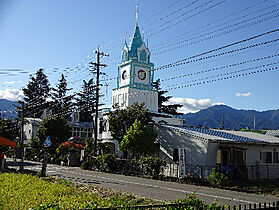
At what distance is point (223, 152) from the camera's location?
26.5 meters

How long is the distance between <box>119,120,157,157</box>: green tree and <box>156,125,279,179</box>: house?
183 centimetres

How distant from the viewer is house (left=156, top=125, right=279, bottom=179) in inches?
910

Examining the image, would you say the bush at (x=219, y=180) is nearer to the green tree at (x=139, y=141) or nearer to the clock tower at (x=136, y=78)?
the green tree at (x=139, y=141)

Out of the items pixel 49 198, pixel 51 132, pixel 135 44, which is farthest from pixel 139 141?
pixel 135 44

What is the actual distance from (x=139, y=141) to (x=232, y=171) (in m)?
7.84

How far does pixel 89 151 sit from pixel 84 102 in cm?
4864

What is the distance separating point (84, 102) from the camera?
80.1 metres

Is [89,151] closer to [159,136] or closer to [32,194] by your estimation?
[159,136]

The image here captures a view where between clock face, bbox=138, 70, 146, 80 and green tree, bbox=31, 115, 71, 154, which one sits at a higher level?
clock face, bbox=138, 70, 146, 80

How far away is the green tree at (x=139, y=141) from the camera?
2564 cm

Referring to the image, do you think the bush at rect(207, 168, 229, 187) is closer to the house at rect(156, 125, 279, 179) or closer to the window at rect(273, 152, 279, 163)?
the house at rect(156, 125, 279, 179)

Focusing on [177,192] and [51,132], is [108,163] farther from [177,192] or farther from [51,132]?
[51,132]

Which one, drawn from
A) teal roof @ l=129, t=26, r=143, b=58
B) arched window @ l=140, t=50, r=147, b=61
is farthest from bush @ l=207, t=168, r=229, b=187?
arched window @ l=140, t=50, r=147, b=61

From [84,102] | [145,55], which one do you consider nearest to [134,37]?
[145,55]
